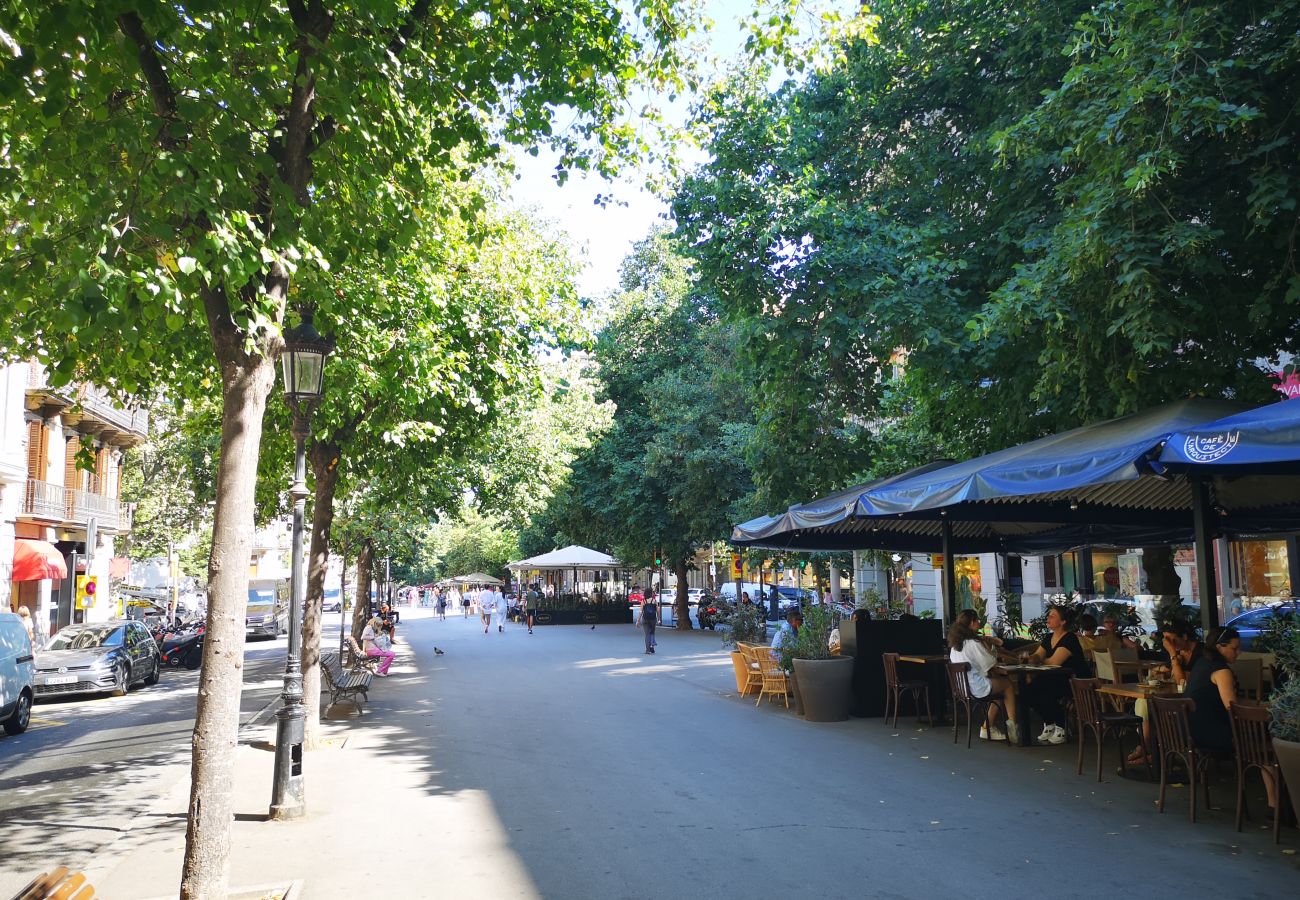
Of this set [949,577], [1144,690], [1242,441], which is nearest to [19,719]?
[949,577]

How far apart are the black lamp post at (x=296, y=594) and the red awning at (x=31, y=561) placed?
77.7 ft

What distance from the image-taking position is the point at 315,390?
28.3 feet

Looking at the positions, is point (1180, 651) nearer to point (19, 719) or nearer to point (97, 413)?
point (19, 719)

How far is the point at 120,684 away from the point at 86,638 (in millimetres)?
1573

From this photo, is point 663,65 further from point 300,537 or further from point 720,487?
point 720,487

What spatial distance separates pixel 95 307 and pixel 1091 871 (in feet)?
23.0

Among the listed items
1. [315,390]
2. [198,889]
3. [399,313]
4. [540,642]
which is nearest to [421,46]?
[315,390]

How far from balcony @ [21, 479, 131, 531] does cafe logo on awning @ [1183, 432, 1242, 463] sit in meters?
27.9

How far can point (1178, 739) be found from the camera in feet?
24.0

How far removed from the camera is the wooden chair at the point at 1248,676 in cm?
905

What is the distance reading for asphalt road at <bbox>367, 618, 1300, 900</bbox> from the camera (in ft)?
19.5

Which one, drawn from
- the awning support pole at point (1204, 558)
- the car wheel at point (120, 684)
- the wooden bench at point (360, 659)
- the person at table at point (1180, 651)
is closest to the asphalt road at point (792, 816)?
the person at table at point (1180, 651)

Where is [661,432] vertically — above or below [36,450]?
above

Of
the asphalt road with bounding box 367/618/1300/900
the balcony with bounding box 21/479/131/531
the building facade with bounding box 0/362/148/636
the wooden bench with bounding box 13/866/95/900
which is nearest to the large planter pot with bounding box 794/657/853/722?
the asphalt road with bounding box 367/618/1300/900
